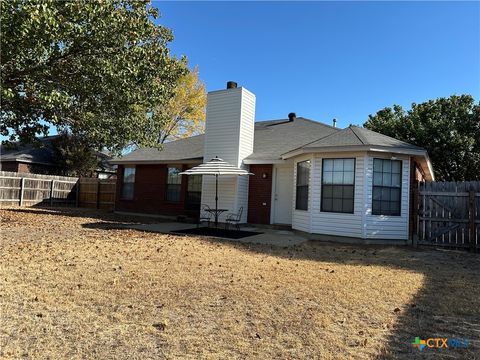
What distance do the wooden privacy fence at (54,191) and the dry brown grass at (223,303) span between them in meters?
14.9

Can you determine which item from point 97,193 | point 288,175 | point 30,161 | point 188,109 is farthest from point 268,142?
point 30,161

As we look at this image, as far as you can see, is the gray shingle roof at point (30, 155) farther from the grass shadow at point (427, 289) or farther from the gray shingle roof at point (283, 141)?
the grass shadow at point (427, 289)

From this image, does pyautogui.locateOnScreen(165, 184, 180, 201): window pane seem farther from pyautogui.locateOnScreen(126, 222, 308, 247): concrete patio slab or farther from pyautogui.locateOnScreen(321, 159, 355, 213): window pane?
pyautogui.locateOnScreen(321, 159, 355, 213): window pane

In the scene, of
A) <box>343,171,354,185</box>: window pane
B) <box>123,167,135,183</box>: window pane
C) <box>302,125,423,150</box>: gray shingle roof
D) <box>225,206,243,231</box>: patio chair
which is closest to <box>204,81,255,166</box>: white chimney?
→ <box>225,206,243,231</box>: patio chair

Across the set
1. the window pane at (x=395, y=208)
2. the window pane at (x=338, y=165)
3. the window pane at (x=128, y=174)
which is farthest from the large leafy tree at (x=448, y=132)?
the window pane at (x=128, y=174)

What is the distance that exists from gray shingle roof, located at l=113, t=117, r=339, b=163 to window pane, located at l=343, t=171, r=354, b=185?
11.4ft

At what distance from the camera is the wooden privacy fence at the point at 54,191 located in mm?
21031

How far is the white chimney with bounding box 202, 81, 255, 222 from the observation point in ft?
48.4

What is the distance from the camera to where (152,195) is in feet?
59.5

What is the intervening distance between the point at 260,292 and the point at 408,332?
2027 millimetres

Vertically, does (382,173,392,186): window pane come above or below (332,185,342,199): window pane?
above

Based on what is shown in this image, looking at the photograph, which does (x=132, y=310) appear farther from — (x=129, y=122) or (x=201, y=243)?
(x=129, y=122)

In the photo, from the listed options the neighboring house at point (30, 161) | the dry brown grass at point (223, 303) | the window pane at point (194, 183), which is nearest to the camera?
the dry brown grass at point (223, 303)

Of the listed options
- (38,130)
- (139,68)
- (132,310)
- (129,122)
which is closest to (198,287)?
(132,310)
